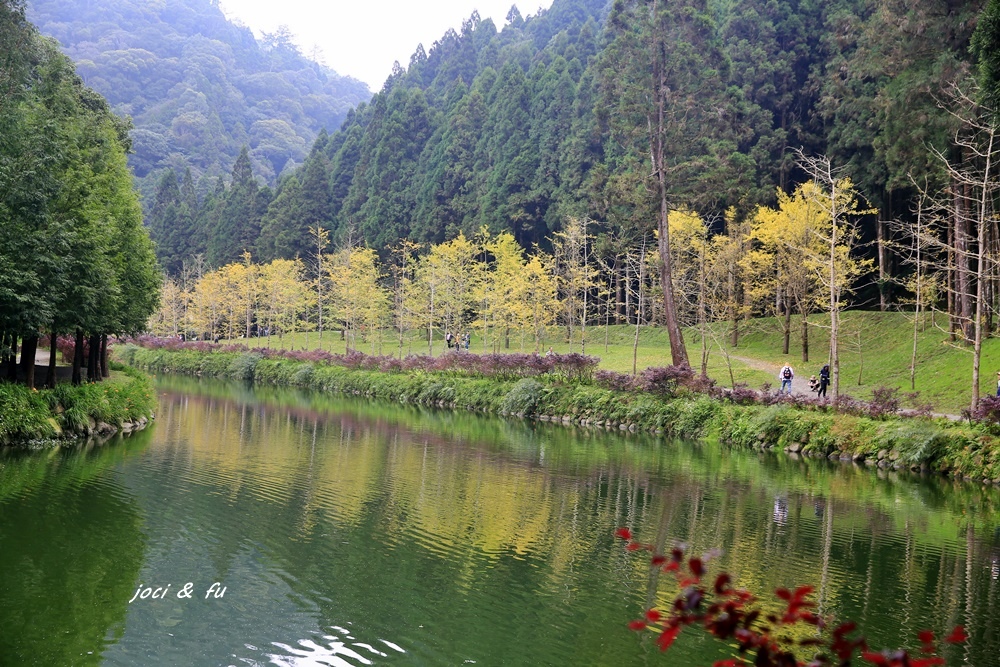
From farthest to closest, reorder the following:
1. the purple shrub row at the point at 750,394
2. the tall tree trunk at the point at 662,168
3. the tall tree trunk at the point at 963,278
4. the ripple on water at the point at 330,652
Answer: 1. the tall tree trunk at the point at 662,168
2. the tall tree trunk at the point at 963,278
3. the purple shrub row at the point at 750,394
4. the ripple on water at the point at 330,652

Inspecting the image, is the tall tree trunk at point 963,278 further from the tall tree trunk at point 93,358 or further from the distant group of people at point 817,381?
the tall tree trunk at point 93,358

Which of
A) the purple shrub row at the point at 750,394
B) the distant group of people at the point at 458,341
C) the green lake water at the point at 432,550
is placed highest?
the distant group of people at the point at 458,341

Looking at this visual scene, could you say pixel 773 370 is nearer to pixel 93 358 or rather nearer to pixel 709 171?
pixel 709 171

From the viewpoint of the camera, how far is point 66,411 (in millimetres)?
20562

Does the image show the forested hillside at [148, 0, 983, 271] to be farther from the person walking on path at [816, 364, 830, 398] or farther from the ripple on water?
the ripple on water

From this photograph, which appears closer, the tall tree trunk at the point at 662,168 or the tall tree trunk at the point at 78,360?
the tall tree trunk at the point at 78,360

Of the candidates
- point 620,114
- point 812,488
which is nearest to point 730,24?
point 620,114

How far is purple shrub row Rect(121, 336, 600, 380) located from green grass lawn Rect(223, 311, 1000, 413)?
599 cm

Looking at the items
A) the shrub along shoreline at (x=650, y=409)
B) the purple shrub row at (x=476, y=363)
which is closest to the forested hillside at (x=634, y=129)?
the purple shrub row at (x=476, y=363)

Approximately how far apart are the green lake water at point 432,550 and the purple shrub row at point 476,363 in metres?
11.5

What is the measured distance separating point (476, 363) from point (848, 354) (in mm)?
17762

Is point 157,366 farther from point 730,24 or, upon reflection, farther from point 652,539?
point 652,539

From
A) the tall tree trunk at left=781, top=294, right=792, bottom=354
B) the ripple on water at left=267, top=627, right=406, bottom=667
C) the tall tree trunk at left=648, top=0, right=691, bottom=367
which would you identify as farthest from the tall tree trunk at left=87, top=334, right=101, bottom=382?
the tall tree trunk at left=781, top=294, right=792, bottom=354

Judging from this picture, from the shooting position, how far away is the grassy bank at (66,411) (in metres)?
18.5
